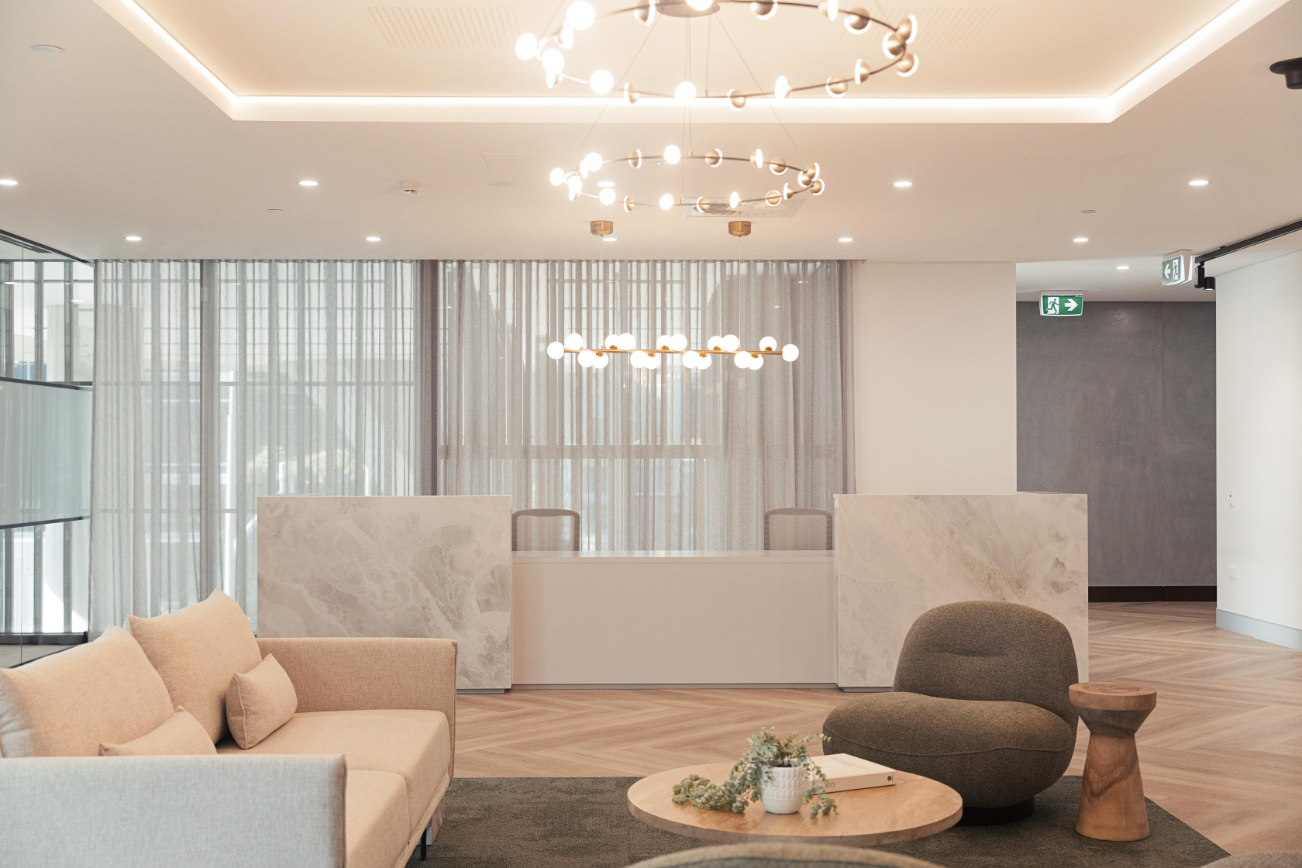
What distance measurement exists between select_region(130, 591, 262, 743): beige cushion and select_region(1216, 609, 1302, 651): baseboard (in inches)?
286

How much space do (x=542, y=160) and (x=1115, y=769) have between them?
12.5 ft

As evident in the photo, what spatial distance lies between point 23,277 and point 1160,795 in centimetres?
759

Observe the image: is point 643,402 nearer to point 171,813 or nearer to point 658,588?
point 658,588

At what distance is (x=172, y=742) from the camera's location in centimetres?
286

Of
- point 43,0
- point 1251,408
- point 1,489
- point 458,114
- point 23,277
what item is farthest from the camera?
point 1251,408

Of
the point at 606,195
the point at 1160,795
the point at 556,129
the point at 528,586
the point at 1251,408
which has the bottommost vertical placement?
the point at 1160,795

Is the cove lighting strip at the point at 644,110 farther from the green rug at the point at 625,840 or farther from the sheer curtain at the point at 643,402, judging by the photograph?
the sheer curtain at the point at 643,402

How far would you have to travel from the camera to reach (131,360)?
8656mm

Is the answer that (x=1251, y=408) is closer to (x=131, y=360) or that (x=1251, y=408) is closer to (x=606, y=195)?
(x=606, y=195)

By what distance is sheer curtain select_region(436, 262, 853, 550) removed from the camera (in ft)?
28.5

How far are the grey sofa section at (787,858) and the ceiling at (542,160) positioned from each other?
3709mm

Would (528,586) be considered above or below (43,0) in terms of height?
below

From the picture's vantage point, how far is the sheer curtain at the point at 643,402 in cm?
868

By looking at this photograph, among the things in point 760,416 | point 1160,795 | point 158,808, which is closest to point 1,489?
point 760,416
